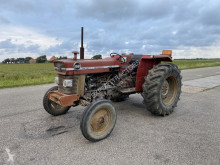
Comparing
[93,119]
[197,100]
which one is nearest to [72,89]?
[93,119]

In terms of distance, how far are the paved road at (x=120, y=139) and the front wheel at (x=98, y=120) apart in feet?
0.48

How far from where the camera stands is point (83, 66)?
11.5ft

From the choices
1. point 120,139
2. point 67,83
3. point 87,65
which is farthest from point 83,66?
point 120,139

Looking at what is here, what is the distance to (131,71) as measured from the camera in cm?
441

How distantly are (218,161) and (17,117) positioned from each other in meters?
4.16

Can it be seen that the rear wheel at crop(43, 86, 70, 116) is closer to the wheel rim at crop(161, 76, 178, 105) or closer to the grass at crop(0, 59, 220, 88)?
the wheel rim at crop(161, 76, 178, 105)

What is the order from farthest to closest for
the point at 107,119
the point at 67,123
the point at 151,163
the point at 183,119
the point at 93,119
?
the point at 183,119
the point at 67,123
the point at 107,119
the point at 93,119
the point at 151,163

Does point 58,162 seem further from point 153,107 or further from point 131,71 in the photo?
point 131,71

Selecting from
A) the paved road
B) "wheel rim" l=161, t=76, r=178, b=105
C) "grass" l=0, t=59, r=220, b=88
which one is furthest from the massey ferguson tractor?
"grass" l=0, t=59, r=220, b=88

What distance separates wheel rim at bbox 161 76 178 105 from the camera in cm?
469

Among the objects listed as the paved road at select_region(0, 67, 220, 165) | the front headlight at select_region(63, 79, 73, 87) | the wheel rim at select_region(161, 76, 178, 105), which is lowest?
the paved road at select_region(0, 67, 220, 165)

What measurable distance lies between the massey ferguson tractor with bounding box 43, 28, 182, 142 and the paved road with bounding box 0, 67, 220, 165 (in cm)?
28

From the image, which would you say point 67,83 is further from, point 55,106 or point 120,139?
point 120,139

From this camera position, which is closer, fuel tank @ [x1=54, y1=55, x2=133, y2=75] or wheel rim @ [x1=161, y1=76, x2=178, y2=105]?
fuel tank @ [x1=54, y1=55, x2=133, y2=75]
